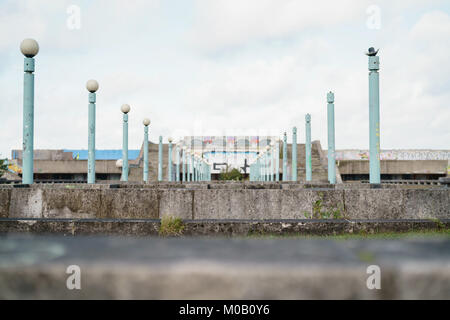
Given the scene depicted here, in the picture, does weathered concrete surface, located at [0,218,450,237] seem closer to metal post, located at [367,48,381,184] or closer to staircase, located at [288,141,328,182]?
metal post, located at [367,48,381,184]

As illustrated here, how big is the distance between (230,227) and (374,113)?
675 centimetres

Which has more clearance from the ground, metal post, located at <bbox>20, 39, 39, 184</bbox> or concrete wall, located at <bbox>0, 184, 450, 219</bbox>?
metal post, located at <bbox>20, 39, 39, 184</bbox>

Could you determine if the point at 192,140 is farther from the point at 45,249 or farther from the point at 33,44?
the point at 45,249

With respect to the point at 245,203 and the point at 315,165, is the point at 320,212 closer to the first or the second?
the point at 245,203

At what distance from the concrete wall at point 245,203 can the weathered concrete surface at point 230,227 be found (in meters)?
1.53

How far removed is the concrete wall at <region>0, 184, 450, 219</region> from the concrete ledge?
1.53m

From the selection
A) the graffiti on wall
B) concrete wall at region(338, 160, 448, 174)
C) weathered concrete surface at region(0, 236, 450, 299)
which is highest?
the graffiti on wall

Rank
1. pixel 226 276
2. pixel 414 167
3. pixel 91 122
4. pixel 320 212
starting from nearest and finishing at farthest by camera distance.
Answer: pixel 226 276 → pixel 320 212 → pixel 91 122 → pixel 414 167

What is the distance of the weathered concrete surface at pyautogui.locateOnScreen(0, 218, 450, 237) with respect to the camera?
443 centimetres

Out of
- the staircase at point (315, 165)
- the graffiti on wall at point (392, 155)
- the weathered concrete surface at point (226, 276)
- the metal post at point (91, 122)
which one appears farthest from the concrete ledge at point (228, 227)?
the graffiti on wall at point (392, 155)

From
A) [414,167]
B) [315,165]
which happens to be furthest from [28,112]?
[414,167]

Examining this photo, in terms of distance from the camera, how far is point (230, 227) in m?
4.50

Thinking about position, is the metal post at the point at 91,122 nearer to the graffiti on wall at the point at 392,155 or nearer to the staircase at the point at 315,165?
the staircase at the point at 315,165

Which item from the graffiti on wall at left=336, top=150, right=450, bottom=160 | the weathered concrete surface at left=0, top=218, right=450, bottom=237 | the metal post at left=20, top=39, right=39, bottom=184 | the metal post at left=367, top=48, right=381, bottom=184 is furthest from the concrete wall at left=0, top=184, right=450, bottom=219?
the graffiti on wall at left=336, top=150, right=450, bottom=160
